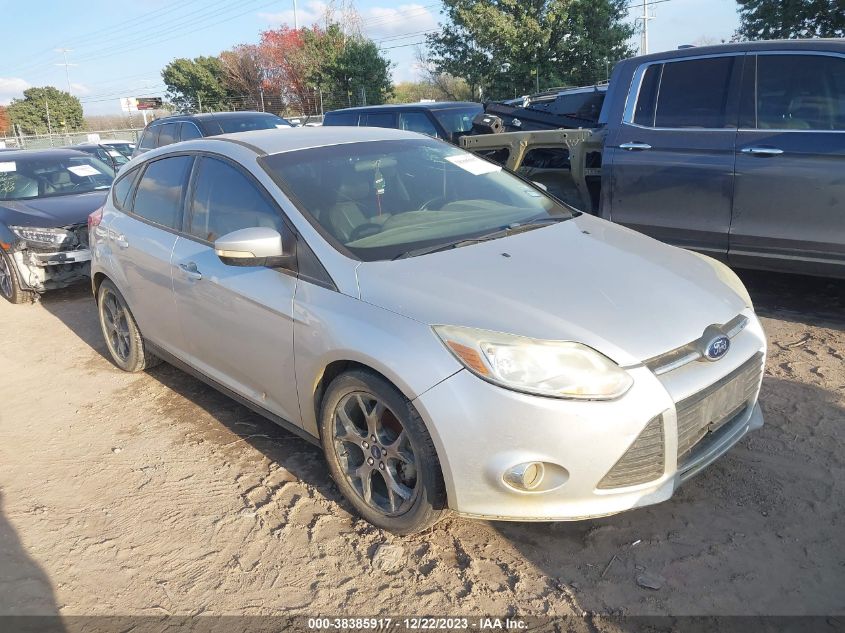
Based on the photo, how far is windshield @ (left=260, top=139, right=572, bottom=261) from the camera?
3225 millimetres

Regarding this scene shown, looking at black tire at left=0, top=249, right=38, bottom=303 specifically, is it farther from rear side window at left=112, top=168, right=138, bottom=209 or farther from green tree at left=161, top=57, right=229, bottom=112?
green tree at left=161, top=57, right=229, bottom=112

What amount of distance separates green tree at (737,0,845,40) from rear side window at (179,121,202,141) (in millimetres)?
17935

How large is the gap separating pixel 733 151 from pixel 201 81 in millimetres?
45015

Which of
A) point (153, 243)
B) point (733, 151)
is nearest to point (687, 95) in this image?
point (733, 151)

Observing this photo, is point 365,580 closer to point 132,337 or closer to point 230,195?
point 230,195

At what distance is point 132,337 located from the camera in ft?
15.8

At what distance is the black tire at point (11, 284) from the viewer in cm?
720

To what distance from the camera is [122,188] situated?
4.87 m

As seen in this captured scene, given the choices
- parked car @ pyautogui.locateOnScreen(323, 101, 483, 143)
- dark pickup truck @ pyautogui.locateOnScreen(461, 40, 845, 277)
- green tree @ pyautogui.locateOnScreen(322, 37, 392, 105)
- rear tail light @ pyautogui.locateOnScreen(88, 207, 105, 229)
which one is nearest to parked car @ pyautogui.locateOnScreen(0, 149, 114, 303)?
rear tail light @ pyautogui.locateOnScreen(88, 207, 105, 229)

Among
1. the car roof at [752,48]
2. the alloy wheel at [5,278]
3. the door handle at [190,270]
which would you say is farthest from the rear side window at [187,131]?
the door handle at [190,270]

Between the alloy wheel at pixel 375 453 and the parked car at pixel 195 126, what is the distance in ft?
29.5

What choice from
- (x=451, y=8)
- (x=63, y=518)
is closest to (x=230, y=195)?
(x=63, y=518)

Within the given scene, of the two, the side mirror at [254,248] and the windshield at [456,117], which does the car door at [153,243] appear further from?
the windshield at [456,117]

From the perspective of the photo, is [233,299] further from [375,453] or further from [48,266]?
[48,266]
